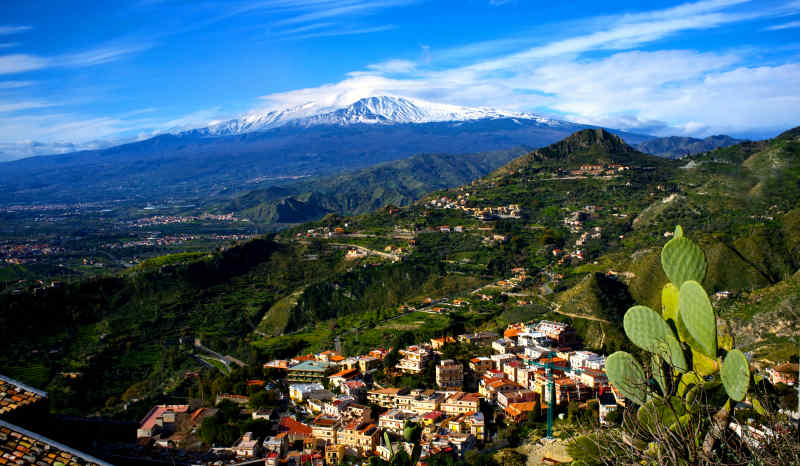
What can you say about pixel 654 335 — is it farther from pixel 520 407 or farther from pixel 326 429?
pixel 520 407

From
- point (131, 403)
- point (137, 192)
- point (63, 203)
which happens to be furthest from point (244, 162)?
point (131, 403)

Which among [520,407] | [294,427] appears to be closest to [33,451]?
[294,427]

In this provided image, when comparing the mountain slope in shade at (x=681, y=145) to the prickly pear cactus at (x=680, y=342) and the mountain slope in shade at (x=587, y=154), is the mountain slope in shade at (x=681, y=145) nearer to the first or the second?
the mountain slope in shade at (x=587, y=154)

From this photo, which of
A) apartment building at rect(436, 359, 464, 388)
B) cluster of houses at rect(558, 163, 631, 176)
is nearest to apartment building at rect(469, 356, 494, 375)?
apartment building at rect(436, 359, 464, 388)

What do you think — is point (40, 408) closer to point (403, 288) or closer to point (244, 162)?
point (403, 288)

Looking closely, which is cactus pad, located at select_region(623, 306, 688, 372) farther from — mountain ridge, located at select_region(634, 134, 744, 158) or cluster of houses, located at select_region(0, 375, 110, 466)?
mountain ridge, located at select_region(634, 134, 744, 158)

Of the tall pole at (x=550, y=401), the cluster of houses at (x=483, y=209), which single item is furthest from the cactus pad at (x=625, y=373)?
the cluster of houses at (x=483, y=209)
